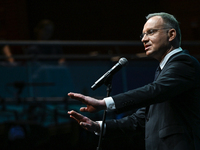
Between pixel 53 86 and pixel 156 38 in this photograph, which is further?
pixel 53 86

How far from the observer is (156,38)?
226cm

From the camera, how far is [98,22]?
909 cm

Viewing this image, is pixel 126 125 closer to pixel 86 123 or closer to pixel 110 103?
pixel 86 123

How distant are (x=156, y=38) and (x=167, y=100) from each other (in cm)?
52

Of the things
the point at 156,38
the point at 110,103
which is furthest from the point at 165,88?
the point at 156,38

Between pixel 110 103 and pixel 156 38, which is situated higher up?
pixel 156 38

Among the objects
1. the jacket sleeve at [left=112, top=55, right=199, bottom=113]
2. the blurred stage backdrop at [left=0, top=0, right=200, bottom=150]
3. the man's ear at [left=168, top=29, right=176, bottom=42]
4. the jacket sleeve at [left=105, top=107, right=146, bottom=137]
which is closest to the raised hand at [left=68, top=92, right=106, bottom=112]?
the jacket sleeve at [left=112, top=55, right=199, bottom=113]

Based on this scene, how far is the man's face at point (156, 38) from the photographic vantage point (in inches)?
88.4

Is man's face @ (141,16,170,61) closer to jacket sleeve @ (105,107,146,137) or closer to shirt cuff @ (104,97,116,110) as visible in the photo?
jacket sleeve @ (105,107,146,137)

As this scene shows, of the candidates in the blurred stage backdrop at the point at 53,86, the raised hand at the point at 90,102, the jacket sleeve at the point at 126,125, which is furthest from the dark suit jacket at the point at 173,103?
the blurred stage backdrop at the point at 53,86

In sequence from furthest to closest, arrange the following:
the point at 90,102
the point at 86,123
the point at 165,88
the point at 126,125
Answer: the point at 126,125, the point at 86,123, the point at 165,88, the point at 90,102

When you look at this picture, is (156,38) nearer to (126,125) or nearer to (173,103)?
(173,103)

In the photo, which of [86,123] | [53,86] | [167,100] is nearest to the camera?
[167,100]

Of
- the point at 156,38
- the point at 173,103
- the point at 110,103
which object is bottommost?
the point at 173,103
